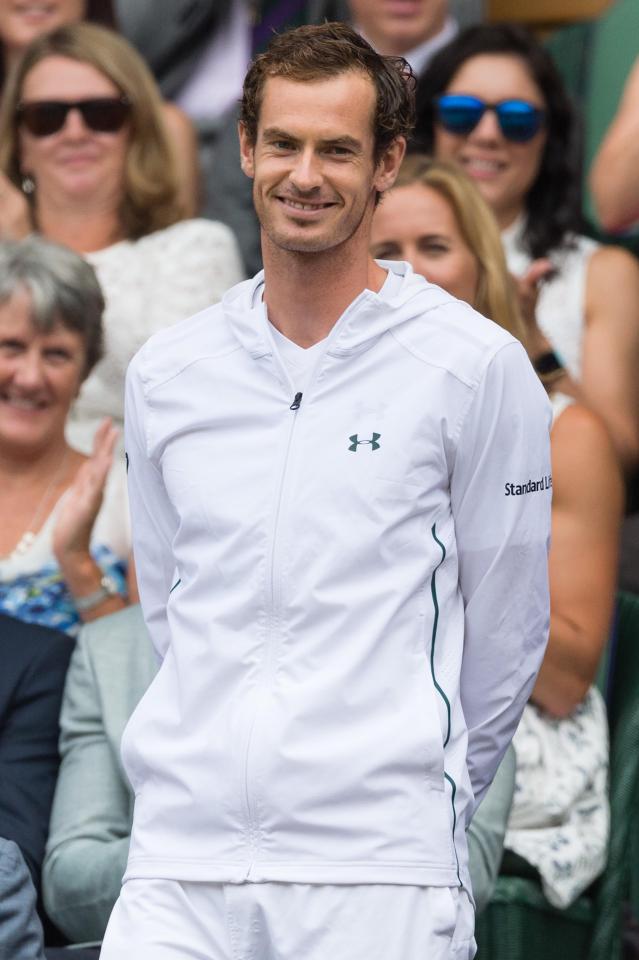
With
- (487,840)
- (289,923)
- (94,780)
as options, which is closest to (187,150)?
(94,780)

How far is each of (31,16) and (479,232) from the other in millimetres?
2022

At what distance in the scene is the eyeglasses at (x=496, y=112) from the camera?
489 centimetres

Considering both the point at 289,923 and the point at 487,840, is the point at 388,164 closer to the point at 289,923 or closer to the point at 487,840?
the point at 289,923

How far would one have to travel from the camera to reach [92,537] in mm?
4266

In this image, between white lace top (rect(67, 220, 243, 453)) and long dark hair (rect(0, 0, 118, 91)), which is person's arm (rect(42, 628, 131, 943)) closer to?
white lace top (rect(67, 220, 243, 453))

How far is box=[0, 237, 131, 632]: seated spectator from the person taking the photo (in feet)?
13.3

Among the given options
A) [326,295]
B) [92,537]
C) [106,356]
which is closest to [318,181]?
[326,295]

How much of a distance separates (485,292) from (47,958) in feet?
5.74

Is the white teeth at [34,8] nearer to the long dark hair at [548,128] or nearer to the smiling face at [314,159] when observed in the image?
the long dark hair at [548,128]

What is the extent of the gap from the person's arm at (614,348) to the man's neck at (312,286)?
220 cm

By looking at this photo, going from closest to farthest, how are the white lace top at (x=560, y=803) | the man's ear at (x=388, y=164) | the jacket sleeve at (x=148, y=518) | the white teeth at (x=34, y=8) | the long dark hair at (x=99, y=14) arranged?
1. the man's ear at (x=388, y=164)
2. the jacket sleeve at (x=148, y=518)
3. the white lace top at (x=560, y=803)
4. the white teeth at (x=34, y=8)
5. the long dark hair at (x=99, y=14)

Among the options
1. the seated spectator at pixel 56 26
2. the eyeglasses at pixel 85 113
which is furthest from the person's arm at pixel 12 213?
the seated spectator at pixel 56 26

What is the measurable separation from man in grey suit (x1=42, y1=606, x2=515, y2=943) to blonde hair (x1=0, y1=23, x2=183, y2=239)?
5.18ft

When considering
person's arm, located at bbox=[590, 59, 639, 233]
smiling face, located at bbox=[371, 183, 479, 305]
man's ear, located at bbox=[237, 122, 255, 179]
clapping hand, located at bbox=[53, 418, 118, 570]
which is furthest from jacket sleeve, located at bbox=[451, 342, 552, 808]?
clapping hand, located at bbox=[53, 418, 118, 570]
